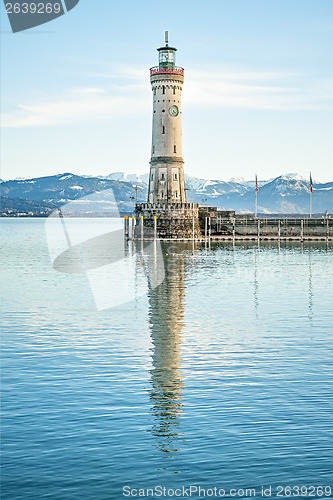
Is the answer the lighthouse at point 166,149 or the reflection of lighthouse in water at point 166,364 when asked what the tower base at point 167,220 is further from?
the reflection of lighthouse in water at point 166,364

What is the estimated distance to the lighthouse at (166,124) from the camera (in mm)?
114000

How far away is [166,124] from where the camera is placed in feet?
374

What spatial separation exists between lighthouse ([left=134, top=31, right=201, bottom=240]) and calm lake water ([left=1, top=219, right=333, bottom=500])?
6670 centimetres

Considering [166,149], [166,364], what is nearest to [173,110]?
[166,149]

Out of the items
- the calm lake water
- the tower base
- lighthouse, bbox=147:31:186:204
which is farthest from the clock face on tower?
the calm lake water

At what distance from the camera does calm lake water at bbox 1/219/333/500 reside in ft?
57.9

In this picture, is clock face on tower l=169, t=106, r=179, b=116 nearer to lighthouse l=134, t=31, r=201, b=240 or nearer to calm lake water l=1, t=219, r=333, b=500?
lighthouse l=134, t=31, r=201, b=240

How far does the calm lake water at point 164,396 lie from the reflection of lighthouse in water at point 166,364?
7 cm

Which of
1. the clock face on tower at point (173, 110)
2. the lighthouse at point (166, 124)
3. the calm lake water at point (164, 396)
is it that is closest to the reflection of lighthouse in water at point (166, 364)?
the calm lake water at point (164, 396)

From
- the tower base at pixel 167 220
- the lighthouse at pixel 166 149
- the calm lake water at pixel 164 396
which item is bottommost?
the calm lake water at pixel 164 396

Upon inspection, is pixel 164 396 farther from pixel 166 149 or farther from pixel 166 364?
pixel 166 149

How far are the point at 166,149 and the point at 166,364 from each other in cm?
8728

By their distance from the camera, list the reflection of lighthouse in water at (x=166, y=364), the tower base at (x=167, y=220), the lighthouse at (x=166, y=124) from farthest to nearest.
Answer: the tower base at (x=167, y=220), the lighthouse at (x=166, y=124), the reflection of lighthouse in water at (x=166, y=364)

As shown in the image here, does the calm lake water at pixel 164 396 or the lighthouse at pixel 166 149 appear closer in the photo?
the calm lake water at pixel 164 396
